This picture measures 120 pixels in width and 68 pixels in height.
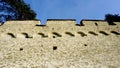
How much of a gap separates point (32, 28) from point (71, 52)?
257cm

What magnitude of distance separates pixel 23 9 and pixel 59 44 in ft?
42.6

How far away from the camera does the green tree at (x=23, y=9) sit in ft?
81.8

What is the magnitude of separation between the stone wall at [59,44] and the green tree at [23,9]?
10.9 meters

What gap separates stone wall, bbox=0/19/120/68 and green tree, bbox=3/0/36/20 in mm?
10868

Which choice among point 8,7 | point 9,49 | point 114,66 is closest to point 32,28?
point 9,49

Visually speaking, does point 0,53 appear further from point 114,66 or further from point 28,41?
point 114,66

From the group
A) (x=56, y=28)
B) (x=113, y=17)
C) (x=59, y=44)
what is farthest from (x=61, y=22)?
(x=113, y=17)

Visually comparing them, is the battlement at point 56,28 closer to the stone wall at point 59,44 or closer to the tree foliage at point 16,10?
the stone wall at point 59,44

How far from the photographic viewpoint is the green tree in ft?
81.8

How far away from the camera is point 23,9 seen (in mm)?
25625

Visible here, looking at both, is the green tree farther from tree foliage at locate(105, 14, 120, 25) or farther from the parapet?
the parapet

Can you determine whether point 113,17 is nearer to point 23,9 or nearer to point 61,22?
point 23,9

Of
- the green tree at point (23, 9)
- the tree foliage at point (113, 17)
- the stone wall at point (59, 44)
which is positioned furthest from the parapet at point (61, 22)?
the green tree at point (23, 9)

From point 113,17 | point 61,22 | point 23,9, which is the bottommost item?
point 61,22
